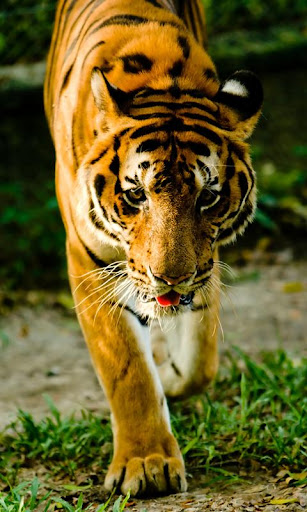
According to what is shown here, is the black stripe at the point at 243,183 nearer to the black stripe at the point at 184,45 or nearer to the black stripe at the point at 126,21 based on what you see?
the black stripe at the point at 184,45

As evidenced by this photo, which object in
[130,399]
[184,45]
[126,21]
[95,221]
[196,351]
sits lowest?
[130,399]

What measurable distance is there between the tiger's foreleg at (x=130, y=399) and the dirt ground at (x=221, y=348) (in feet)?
0.32

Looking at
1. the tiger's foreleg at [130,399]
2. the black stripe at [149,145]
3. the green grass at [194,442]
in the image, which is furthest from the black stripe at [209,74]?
the green grass at [194,442]

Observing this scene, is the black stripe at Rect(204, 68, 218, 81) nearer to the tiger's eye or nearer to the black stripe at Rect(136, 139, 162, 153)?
the black stripe at Rect(136, 139, 162, 153)

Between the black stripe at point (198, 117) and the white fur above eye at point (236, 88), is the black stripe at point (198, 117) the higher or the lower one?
the lower one

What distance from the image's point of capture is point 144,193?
9.07 feet

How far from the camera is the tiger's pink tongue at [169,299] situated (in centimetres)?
279

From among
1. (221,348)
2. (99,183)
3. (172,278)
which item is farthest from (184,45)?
(221,348)

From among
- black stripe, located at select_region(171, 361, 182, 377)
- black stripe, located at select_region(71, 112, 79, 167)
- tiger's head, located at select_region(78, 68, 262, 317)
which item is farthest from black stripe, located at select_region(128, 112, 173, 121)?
black stripe, located at select_region(171, 361, 182, 377)

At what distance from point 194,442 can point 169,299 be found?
76cm

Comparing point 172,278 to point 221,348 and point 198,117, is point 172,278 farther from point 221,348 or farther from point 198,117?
point 221,348

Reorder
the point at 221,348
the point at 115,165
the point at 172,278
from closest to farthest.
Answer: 1. the point at 172,278
2. the point at 115,165
3. the point at 221,348

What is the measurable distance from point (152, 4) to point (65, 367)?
199cm

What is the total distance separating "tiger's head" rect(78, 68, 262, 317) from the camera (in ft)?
8.86
